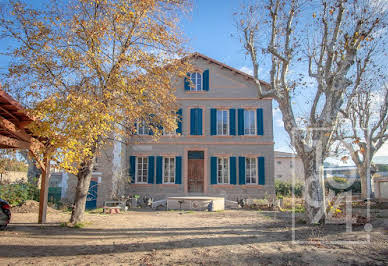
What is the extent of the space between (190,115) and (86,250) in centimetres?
1195

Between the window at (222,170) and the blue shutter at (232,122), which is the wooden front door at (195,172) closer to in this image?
the window at (222,170)

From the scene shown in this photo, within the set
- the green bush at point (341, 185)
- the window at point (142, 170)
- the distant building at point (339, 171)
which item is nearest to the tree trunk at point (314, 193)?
the window at point (142, 170)

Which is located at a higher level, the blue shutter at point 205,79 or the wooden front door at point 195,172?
the blue shutter at point 205,79

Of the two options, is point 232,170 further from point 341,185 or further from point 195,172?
point 341,185

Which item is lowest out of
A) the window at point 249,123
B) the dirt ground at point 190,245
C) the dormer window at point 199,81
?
the dirt ground at point 190,245

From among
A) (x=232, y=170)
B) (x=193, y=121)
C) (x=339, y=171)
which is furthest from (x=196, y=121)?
(x=339, y=171)

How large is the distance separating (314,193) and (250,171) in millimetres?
8297

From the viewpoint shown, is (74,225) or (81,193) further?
(81,193)

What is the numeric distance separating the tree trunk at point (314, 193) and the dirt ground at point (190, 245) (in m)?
0.35

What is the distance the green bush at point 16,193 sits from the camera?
12612 millimetres

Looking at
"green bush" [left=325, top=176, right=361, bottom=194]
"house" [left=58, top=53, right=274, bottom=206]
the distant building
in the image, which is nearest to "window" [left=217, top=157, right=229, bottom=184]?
"house" [left=58, top=53, right=274, bottom=206]

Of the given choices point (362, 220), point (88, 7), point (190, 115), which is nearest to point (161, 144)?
point (190, 115)

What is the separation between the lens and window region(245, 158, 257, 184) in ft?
54.6

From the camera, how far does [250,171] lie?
16.7 m
